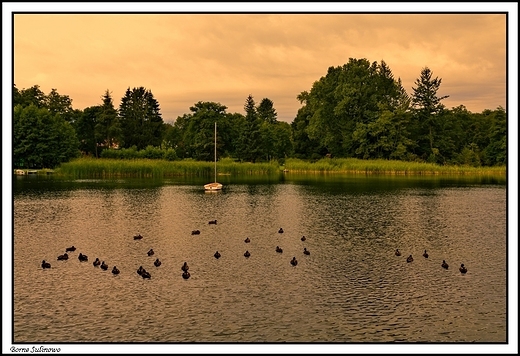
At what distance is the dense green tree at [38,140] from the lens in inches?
3942

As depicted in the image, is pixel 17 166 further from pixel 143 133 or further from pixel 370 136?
pixel 370 136

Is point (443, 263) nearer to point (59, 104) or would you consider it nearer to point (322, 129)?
point (322, 129)

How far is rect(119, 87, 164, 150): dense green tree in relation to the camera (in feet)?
454

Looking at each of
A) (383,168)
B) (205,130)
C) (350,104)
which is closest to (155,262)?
(383,168)

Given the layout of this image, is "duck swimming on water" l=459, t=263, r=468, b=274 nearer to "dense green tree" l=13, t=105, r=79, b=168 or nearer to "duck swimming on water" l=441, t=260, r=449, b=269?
"duck swimming on water" l=441, t=260, r=449, b=269

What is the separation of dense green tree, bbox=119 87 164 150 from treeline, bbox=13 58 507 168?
886mm

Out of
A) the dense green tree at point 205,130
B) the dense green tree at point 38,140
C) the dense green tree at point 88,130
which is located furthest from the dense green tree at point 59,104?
the dense green tree at point 205,130

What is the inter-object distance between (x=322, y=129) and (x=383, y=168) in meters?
21.9

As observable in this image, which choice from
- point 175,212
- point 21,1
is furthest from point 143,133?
point 21,1

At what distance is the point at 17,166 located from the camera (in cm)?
10212

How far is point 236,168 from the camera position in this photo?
98.8 m

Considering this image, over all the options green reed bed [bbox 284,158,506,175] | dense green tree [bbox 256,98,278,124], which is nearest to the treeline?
green reed bed [bbox 284,158,506,175]

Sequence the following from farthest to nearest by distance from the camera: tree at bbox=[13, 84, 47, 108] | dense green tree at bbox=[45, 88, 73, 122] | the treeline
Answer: dense green tree at bbox=[45, 88, 73, 122] → tree at bbox=[13, 84, 47, 108] → the treeline

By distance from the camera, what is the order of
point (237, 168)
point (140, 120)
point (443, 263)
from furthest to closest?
point (140, 120) < point (237, 168) < point (443, 263)
